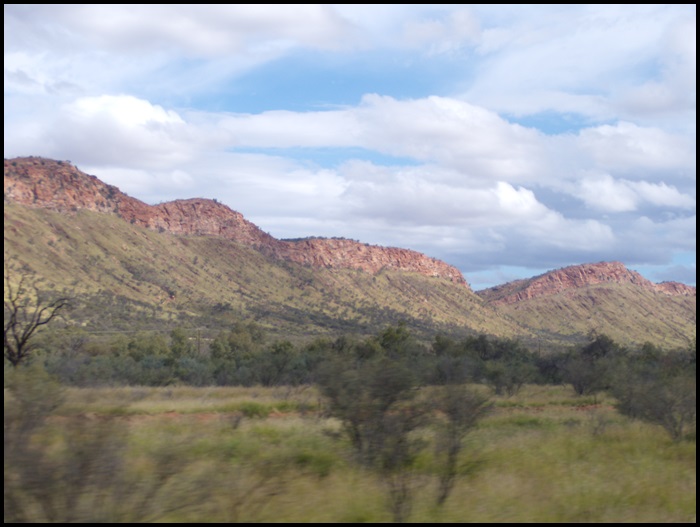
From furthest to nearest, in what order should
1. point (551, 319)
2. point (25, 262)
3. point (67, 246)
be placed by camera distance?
point (551, 319) → point (67, 246) → point (25, 262)

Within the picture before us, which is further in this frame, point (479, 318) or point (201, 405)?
point (479, 318)

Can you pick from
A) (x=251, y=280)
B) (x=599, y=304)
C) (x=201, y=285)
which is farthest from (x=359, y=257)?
(x=599, y=304)

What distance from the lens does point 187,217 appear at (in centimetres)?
13238

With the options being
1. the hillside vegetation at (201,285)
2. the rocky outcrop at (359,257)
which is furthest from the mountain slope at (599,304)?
the rocky outcrop at (359,257)

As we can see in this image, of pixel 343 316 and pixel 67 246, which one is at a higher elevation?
pixel 67 246

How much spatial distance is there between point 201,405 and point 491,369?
→ 63.1ft

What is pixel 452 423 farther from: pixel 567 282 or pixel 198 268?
pixel 567 282

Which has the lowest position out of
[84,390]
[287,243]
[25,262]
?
[84,390]

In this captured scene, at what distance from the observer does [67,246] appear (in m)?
86.2

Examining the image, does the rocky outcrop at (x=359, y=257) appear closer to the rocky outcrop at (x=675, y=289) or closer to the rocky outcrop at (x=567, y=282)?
the rocky outcrop at (x=567, y=282)

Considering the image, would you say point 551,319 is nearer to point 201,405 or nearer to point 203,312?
point 203,312

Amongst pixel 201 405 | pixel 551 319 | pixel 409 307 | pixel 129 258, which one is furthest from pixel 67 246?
pixel 551 319

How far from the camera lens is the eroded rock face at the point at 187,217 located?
100 metres

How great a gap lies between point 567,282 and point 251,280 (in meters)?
94.5
